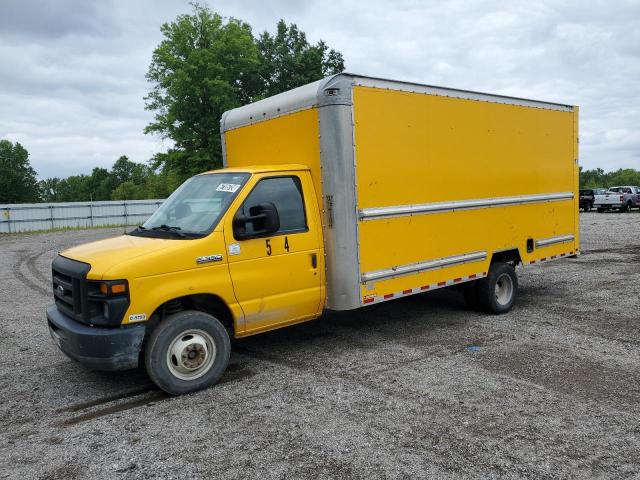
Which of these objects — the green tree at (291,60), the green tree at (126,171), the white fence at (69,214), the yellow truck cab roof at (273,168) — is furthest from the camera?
the green tree at (126,171)

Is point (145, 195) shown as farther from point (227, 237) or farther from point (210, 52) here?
point (227, 237)

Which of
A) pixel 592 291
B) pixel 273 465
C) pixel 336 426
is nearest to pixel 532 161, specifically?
pixel 592 291

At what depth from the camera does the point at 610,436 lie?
415 cm

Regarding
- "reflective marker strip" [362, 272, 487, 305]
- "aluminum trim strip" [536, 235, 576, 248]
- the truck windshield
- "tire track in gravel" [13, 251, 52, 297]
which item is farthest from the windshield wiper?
"tire track in gravel" [13, 251, 52, 297]

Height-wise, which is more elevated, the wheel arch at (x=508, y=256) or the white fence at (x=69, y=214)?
the white fence at (x=69, y=214)

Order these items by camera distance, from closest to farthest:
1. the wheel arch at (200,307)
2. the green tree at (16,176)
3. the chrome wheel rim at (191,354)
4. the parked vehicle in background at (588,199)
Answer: the chrome wheel rim at (191,354) → the wheel arch at (200,307) → the parked vehicle in background at (588,199) → the green tree at (16,176)

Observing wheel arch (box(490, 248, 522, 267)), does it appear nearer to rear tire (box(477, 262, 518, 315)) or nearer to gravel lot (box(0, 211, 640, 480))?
rear tire (box(477, 262, 518, 315))

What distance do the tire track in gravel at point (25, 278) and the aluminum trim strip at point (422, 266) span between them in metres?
7.82

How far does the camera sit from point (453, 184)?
7.22 meters

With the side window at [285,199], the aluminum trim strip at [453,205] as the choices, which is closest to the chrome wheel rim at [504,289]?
the aluminum trim strip at [453,205]

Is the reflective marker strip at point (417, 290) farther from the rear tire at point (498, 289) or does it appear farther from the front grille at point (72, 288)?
the front grille at point (72, 288)

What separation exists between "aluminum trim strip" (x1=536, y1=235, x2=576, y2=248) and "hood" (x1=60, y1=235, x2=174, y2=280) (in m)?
5.96

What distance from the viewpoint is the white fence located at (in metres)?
31.7

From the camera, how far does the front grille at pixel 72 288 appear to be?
195 inches
